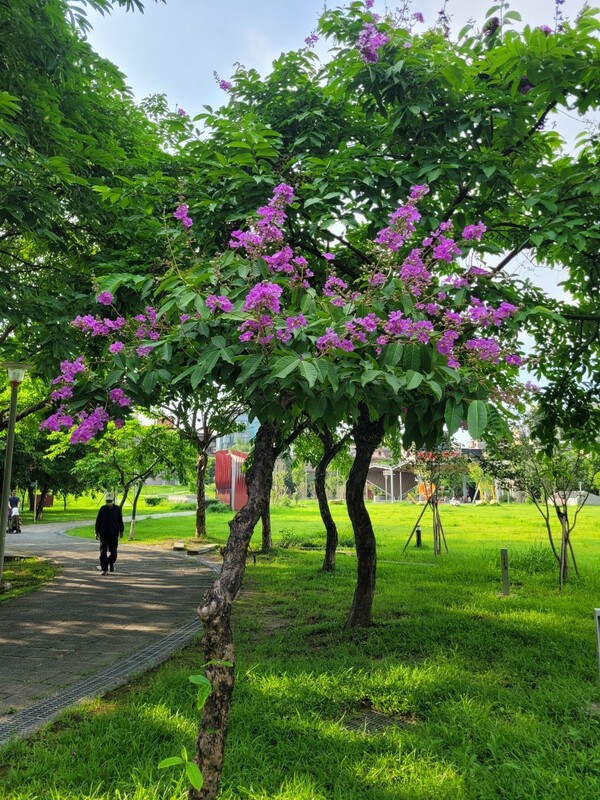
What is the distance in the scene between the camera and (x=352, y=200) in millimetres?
4625

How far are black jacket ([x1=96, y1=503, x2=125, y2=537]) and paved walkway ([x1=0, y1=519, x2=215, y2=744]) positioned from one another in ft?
3.09

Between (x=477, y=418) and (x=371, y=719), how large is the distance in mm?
2920

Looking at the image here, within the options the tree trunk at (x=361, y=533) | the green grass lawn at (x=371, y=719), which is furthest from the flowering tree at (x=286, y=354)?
the tree trunk at (x=361, y=533)

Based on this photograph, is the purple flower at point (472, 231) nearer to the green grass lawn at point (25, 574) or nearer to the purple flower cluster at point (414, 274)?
the purple flower cluster at point (414, 274)

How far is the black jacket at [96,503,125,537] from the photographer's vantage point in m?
11.3

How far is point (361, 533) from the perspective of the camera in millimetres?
6691

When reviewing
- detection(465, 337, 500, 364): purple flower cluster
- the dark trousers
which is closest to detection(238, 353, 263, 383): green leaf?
detection(465, 337, 500, 364): purple flower cluster

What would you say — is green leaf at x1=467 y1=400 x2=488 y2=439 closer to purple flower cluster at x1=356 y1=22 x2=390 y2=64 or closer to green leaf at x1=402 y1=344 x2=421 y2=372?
green leaf at x1=402 y1=344 x2=421 y2=372

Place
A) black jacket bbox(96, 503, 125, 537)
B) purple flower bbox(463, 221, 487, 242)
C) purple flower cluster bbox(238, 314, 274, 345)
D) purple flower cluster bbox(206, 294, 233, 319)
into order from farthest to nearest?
black jacket bbox(96, 503, 125, 537) < purple flower bbox(463, 221, 487, 242) < purple flower cluster bbox(206, 294, 233, 319) < purple flower cluster bbox(238, 314, 274, 345)

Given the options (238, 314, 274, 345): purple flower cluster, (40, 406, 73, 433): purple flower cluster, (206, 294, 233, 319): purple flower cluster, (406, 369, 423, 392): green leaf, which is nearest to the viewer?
(406, 369, 423, 392): green leaf

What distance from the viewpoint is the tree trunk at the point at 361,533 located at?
6.41m

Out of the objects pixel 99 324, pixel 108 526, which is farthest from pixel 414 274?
pixel 108 526

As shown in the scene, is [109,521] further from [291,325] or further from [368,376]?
[368,376]

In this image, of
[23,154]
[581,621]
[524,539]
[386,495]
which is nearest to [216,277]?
[23,154]
